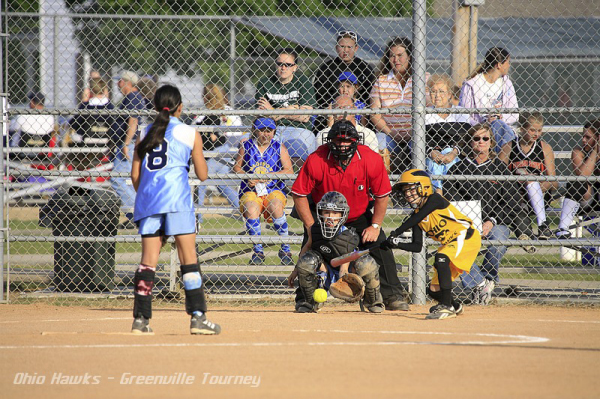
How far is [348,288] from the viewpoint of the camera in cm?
708

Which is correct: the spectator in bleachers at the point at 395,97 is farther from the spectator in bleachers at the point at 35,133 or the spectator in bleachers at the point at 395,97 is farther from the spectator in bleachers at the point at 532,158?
the spectator in bleachers at the point at 35,133

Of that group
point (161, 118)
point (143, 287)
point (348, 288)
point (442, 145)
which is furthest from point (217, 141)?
point (143, 287)

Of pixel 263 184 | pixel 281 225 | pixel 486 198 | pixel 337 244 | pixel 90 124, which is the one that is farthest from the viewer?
pixel 90 124

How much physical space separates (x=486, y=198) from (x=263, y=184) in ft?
7.87

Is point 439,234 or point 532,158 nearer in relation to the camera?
point 439,234

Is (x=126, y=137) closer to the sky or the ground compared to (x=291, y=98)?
closer to the ground

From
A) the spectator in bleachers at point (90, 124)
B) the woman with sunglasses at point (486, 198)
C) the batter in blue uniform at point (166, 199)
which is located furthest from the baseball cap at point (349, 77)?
the spectator in bleachers at point (90, 124)

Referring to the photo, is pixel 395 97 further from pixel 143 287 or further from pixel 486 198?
pixel 143 287

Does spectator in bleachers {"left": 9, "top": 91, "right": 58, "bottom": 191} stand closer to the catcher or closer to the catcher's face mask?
the catcher

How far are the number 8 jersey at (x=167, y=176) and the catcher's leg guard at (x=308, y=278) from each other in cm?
165

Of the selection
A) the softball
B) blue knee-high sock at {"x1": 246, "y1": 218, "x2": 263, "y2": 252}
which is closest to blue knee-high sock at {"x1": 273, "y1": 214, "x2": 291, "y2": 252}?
blue knee-high sock at {"x1": 246, "y1": 218, "x2": 263, "y2": 252}

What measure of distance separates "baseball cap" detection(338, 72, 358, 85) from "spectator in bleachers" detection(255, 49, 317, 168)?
0.55 meters

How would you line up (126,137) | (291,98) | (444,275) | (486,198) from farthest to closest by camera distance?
1. (126,137)
2. (291,98)
3. (486,198)
4. (444,275)

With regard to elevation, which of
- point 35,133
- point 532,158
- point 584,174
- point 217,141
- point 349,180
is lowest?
point 349,180
